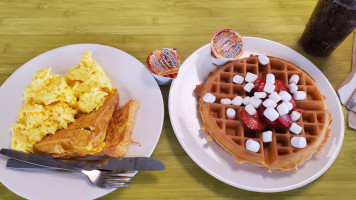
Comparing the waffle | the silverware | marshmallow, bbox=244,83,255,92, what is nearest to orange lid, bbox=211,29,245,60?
the waffle

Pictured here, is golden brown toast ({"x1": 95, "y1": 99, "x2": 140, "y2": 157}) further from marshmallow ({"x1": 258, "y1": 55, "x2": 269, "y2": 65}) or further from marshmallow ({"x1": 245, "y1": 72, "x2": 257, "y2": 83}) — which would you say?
marshmallow ({"x1": 258, "y1": 55, "x2": 269, "y2": 65})

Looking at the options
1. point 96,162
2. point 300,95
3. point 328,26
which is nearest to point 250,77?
point 300,95

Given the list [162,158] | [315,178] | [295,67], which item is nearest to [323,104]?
[295,67]

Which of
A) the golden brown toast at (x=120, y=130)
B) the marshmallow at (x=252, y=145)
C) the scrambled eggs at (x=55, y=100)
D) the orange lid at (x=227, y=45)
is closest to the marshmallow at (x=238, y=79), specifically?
the orange lid at (x=227, y=45)

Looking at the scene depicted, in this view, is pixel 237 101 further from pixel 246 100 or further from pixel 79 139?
pixel 79 139

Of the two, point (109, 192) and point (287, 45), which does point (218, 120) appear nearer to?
point (109, 192)
